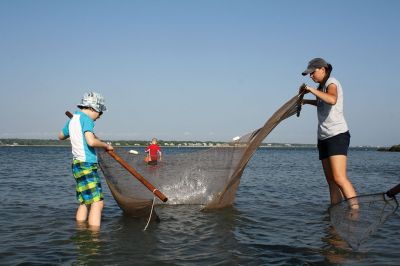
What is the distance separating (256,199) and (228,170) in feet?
8.62

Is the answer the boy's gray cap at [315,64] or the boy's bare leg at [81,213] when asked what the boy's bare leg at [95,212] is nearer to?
the boy's bare leg at [81,213]

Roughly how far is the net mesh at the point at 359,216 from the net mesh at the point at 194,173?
83.8 inches

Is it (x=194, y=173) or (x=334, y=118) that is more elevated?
(x=334, y=118)

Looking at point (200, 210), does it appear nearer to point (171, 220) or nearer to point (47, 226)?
point (171, 220)

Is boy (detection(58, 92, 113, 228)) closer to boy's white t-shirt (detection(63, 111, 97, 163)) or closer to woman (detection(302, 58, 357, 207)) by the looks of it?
boy's white t-shirt (detection(63, 111, 97, 163))

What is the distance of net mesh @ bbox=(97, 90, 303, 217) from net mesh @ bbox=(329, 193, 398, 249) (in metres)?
2.13

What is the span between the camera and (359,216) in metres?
4.19

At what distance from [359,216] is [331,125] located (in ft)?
4.89

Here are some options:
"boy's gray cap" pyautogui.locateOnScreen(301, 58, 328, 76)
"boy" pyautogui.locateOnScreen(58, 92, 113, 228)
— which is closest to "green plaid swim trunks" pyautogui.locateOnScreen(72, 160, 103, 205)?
"boy" pyautogui.locateOnScreen(58, 92, 113, 228)

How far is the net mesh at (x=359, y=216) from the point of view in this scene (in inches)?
159

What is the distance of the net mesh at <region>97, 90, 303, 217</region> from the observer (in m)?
6.19

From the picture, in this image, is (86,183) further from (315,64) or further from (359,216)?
(315,64)

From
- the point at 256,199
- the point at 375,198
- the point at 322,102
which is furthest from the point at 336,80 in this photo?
the point at 256,199

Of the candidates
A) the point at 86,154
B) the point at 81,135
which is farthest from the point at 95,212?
the point at 81,135
